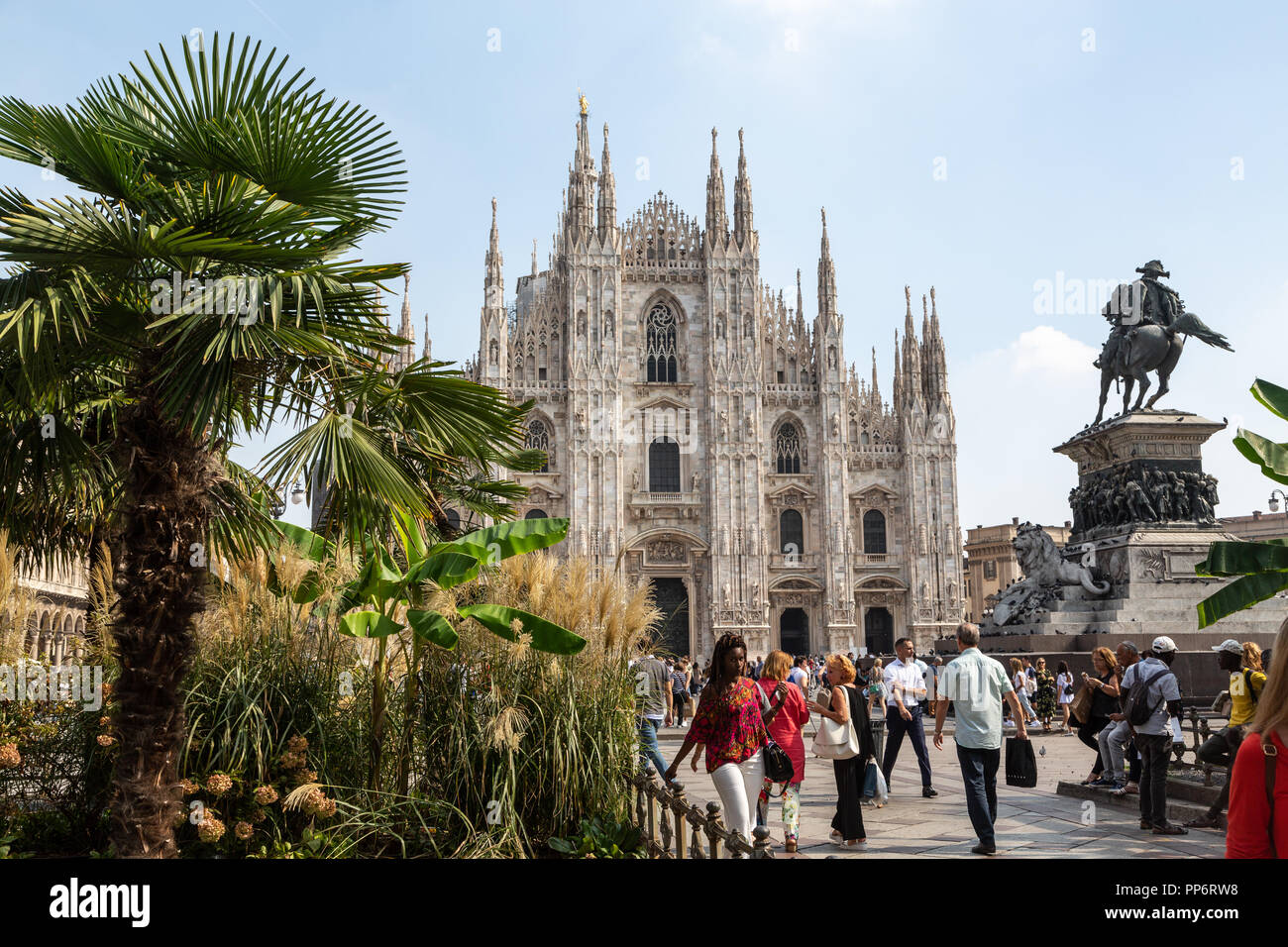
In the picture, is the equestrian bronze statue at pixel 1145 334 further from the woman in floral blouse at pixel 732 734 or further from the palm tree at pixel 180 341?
the palm tree at pixel 180 341

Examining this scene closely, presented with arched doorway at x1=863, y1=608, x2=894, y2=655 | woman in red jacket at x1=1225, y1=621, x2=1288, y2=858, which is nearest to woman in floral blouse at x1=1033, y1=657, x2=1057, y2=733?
woman in red jacket at x1=1225, y1=621, x2=1288, y2=858

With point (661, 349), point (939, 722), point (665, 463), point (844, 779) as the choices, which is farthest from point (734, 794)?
point (661, 349)

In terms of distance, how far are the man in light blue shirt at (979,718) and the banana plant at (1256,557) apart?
1296mm

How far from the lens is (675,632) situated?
36.8 m

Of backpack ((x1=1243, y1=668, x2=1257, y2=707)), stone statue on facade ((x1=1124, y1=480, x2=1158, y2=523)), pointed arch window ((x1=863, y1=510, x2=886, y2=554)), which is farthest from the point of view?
pointed arch window ((x1=863, y1=510, x2=886, y2=554))

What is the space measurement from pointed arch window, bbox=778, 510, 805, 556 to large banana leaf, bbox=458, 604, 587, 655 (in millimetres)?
32231

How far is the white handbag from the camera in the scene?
6465 millimetres

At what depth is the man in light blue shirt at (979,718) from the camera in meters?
5.99

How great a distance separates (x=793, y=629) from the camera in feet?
122

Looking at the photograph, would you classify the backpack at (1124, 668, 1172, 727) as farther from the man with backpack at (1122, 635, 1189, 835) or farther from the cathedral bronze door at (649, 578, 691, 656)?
the cathedral bronze door at (649, 578, 691, 656)

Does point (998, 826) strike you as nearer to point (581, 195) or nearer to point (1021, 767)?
point (1021, 767)

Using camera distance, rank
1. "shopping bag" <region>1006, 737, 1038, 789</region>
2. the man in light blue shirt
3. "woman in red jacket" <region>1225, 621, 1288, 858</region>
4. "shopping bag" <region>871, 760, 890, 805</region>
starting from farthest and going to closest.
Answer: "shopping bag" <region>871, 760, 890, 805</region> < "shopping bag" <region>1006, 737, 1038, 789</region> < the man in light blue shirt < "woman in red jacket" <region>1225, 621, 1288, 858</region>
